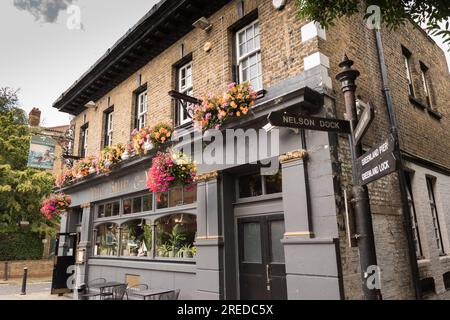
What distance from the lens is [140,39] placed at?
10.4 metres

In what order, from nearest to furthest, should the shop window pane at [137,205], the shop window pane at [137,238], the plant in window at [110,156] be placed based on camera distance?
the shop window pane at [137,238], the shop window pane at [137,205], the plant in window at [110,156]

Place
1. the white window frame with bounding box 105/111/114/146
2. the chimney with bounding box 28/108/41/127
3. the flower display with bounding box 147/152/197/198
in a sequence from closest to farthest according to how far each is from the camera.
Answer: the flower display with bounding box 147/152/197/198 < the white window frame with bounding box 105/111/114/146 < the chimney with bounding box 28/108/41/127

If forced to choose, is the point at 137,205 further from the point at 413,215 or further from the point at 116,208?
the point at 413,215

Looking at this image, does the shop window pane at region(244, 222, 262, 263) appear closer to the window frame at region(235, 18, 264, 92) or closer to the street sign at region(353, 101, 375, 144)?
the window frame at region(235, 18, 264, 92)

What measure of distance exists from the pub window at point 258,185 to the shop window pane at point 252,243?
2.15 feet

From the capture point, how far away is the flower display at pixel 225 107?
685 cm

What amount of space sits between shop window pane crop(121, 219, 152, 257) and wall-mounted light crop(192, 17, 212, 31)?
532 centimetres

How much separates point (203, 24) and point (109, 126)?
19.6ft

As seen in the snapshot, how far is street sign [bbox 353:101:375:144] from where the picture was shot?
4184 millimetres

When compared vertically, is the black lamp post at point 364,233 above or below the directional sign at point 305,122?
below

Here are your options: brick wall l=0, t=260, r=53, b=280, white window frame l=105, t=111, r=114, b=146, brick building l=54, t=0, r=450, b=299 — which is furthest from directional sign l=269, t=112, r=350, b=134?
brick wall l=0, t=260, r=53, b=280

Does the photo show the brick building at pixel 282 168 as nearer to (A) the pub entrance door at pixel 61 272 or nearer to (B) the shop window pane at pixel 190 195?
(B) the shop window pane at pixel 190 195

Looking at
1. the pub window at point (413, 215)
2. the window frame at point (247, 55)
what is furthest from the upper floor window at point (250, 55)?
the pub window at point (413, 215)
